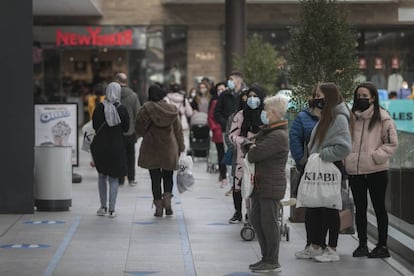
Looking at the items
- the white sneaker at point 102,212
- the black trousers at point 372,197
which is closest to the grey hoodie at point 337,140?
the black trousers at point 372,197

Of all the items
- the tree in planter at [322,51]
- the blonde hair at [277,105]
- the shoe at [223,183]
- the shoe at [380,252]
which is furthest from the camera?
the shoe at [223,183]

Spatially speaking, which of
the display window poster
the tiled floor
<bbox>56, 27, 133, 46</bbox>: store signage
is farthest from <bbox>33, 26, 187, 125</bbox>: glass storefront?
the tiled floor

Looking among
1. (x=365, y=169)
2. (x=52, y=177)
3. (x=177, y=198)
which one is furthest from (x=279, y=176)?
(x=177, y=198)

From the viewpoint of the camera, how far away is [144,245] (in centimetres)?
1074

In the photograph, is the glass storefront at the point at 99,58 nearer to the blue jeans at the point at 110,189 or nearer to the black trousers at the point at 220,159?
the black trousers at the point at 220,159

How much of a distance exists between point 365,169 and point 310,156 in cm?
64

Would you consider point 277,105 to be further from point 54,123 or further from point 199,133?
point 199,133

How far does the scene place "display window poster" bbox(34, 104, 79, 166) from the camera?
1734cm

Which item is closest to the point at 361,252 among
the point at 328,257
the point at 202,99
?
the point at 328,257

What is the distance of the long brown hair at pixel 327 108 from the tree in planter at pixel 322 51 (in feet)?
10.1

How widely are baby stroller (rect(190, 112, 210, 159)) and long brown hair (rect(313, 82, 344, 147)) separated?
12364 mm

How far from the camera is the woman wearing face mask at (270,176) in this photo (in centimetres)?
897

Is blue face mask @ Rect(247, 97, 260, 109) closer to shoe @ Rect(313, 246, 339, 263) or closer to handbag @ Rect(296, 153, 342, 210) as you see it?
handbag @ Rect(296, 153, 342, 210)

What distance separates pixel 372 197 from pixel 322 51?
3292 millimetres
